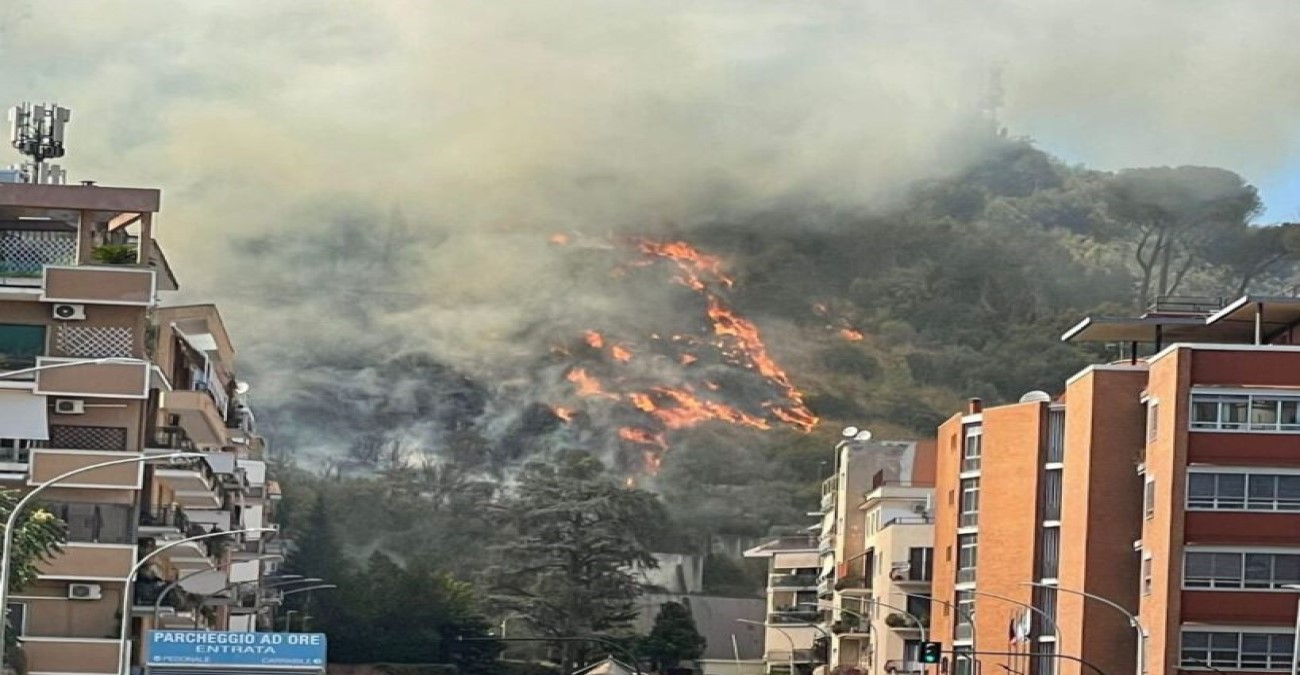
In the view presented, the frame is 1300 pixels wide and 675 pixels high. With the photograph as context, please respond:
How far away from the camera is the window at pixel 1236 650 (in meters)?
103

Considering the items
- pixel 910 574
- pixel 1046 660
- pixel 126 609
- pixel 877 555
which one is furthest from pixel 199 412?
pixel 877 555

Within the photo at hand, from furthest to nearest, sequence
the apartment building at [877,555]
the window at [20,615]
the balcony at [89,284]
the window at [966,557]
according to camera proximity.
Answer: the apartment building at [877,555]
the window at [966,557]
the balcony at [89,284]
the window at [20,615]

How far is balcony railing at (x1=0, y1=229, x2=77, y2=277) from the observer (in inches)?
3728

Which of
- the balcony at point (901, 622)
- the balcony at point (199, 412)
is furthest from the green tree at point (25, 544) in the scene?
the balcony at point (901, 622)

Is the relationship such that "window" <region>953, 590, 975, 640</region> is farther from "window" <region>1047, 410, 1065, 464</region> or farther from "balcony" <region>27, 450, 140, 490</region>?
"balcony" <region>27, 450, 140, 490</region>

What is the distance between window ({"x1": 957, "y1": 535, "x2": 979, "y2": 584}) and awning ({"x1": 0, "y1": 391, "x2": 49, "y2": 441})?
193ft

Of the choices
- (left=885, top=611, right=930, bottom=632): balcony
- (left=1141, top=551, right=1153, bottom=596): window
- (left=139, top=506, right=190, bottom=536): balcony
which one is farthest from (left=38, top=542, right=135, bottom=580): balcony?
(left=885, top=611, right=930, bottom=632): balcony

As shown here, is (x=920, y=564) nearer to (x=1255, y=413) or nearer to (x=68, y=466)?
(x=1255, y=413)

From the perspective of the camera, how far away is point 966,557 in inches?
5507

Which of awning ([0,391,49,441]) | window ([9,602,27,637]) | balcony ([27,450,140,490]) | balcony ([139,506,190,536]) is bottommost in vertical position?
window ([9,602,27,637])

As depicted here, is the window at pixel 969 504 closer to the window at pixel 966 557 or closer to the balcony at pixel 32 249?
the window at pixel 966 557

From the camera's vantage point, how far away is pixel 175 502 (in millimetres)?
114438

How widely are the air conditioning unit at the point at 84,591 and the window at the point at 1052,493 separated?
4748 centimetres

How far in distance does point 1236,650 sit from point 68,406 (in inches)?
1702
